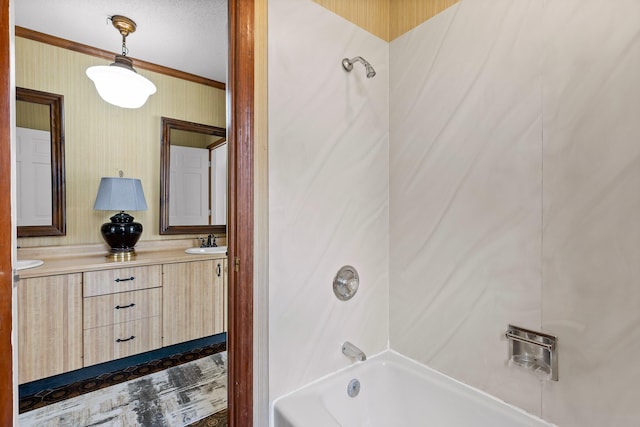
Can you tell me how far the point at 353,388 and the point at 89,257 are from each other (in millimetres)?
2228

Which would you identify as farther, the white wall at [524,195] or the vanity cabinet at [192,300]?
the vanity cabinet at [192,300]

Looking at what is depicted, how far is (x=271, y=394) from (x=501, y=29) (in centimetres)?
165

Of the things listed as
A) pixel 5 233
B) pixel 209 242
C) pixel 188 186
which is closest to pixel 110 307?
pixel 209 242

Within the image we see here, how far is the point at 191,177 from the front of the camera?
9.37 ft

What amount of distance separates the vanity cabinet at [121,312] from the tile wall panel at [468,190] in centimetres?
188

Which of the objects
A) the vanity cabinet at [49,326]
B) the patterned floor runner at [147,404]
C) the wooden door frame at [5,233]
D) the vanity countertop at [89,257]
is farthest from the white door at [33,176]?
the wooden door frame at [5,233]

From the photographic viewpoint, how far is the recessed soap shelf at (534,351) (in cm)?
98

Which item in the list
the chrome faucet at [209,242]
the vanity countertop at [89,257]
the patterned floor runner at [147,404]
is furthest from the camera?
the chrome faucet at [209,242]

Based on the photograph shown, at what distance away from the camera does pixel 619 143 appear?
33.7 inches

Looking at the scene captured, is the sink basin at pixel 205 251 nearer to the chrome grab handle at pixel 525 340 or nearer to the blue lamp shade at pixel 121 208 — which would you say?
the blue lamp shade at pixel 121 208

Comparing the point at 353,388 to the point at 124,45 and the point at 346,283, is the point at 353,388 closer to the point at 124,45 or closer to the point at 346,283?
the point at 346,283

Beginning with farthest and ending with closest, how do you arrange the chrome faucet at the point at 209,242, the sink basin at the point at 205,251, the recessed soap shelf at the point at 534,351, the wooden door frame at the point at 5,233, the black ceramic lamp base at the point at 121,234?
the chrome faucet at the point at 209,242
the sink basin at the point at 205,251
the black ceramic lamp base at the point at 121,234
the recessed soap shelf at the point at 534,351
the wooden door frame at the point at 5,233

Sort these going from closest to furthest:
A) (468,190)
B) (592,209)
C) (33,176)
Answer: (592,209), (468,190), (33,176)

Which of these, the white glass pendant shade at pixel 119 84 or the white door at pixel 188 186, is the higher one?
the white glass pendant shade at pixel 119 84
